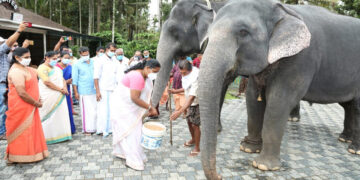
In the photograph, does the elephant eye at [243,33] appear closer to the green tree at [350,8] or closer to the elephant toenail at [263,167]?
the elephant toenail at [263,167]

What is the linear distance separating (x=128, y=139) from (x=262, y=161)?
207 centimetres

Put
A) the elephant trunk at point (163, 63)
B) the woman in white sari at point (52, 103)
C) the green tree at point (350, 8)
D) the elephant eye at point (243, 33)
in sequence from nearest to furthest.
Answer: the elephant eye at point (243, 33)
the elephant trunk at point (163, 63)
the woman in white sari at point (52, 103)
the green tree at point (350, 8)

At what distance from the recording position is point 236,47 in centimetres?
288

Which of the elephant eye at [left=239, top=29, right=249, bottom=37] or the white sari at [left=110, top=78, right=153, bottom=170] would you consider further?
the white sari at [left=110, top=78, right=153, bottom=170]

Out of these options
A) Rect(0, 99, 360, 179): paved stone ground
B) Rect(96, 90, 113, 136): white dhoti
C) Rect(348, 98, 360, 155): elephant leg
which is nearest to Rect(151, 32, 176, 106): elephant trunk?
Rect(0, 99, 360, 179): paved stone ground

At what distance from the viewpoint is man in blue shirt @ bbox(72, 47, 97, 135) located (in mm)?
5281

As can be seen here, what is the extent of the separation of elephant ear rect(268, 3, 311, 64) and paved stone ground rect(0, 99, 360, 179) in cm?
179

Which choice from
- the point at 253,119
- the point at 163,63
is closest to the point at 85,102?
the point at 163,63

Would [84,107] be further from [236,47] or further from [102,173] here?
[236,47]

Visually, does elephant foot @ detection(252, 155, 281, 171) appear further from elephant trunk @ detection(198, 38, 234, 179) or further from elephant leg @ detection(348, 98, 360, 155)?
elephant leg @ detection(348, 98, 360, 155)

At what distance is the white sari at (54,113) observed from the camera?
4.70 metres

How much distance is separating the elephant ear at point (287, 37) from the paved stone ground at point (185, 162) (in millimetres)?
1791

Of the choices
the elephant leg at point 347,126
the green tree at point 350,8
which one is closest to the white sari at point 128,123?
the elephant leg at point 347,126

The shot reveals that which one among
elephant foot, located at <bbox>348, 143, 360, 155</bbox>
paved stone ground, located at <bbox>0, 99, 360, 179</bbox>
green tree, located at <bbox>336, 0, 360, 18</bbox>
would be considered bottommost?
paved stone ground, located at <bbox>0, 99, 360, 179</bbox>
